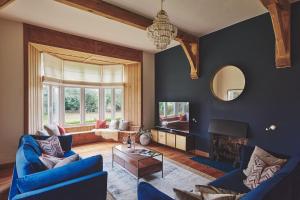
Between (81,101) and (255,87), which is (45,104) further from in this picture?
(255,87)

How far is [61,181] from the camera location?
1575 mm

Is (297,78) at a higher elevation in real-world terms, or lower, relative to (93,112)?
higher

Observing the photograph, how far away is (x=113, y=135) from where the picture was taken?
5.57 metres

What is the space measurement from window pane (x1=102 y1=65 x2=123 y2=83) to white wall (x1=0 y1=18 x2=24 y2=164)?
2840 millimetres

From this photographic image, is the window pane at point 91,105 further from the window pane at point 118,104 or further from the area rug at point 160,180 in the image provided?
the area rug at point 160,180

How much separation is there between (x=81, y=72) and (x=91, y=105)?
1.21 meters

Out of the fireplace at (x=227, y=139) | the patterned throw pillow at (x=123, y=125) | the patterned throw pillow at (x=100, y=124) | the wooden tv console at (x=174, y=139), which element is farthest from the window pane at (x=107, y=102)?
the fireplace at (x=227, y=139)

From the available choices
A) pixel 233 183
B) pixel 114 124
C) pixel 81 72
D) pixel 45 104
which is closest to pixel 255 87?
pixel 233 183

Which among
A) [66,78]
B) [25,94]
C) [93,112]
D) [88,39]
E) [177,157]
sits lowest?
[177,157]

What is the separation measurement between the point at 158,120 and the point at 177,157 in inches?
67.5

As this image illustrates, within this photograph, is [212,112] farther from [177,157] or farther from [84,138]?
[84,138]

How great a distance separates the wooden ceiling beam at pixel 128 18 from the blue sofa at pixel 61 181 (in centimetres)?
229

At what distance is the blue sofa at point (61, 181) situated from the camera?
1421mm

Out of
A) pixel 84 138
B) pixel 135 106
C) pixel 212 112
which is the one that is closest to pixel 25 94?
pixel 84 138
